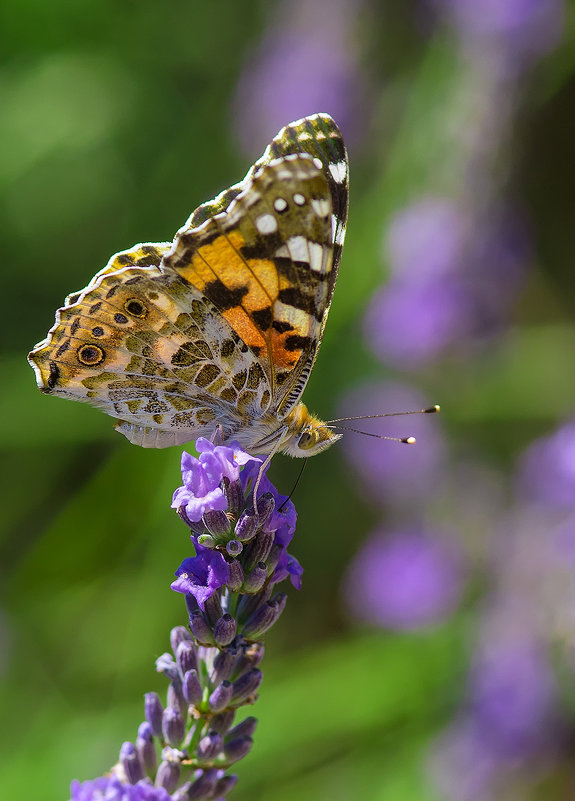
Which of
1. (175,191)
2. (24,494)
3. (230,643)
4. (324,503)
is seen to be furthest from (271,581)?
(175,191)

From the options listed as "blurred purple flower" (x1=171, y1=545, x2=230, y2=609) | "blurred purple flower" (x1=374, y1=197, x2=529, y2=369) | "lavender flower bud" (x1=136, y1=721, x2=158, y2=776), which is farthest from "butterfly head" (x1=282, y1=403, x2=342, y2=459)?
"blurred purple flower" (x1=374, y1=197, x2=529, y2=369)

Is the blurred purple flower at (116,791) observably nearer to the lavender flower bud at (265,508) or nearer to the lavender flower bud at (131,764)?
the lavender flower bud at (131,764)

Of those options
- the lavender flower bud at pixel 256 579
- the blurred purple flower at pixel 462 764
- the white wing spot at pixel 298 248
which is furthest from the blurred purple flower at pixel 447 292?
the lavender flower bud at pixel 256 579

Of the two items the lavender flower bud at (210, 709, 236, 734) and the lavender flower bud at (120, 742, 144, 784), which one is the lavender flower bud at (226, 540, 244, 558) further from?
the lavender flower bud at (120, 742, 144, 784)

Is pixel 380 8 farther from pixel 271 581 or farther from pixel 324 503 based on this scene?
pixel 271 581

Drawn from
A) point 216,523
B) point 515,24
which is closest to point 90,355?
point 216,523

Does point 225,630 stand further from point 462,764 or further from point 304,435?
point 462,764
